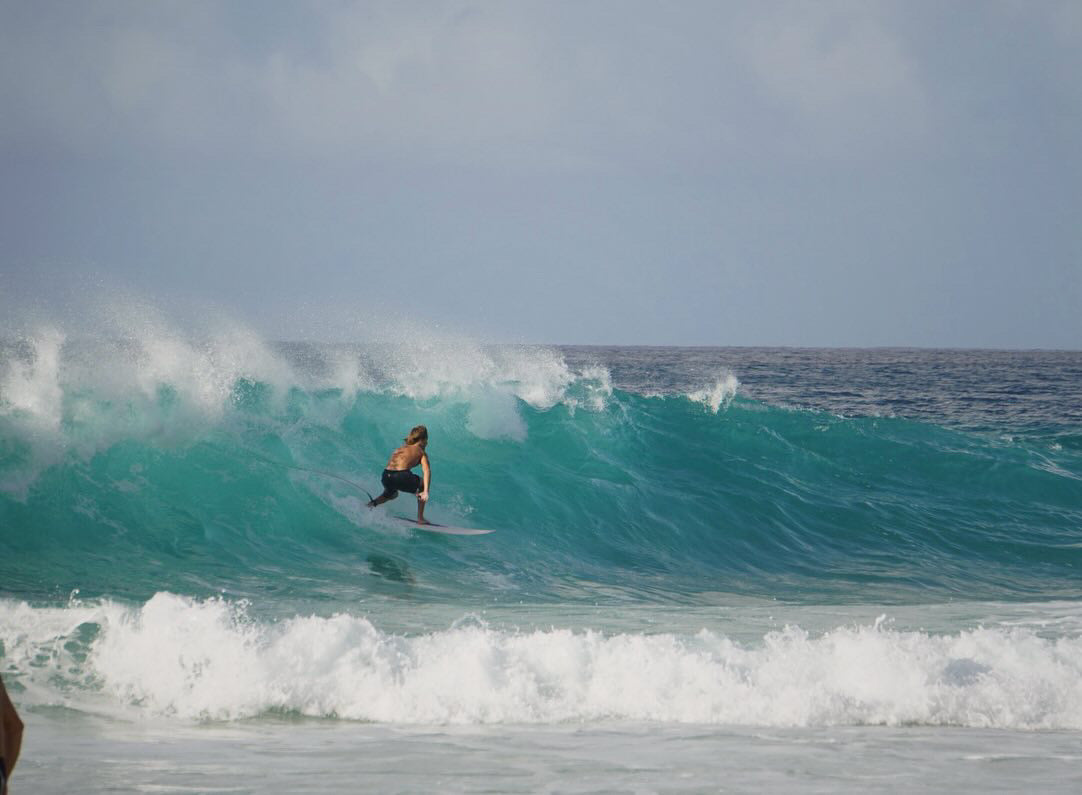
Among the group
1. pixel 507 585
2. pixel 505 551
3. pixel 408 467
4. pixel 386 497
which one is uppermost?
pixel 408 467

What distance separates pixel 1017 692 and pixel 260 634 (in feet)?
16.9

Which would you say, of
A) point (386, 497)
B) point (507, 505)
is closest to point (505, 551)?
point (386, 497)

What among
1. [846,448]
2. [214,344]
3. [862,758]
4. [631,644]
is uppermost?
[214,344]

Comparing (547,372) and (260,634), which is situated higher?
(547,372)

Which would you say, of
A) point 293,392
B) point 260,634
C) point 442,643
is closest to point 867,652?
point 442,643

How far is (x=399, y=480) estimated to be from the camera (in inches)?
430

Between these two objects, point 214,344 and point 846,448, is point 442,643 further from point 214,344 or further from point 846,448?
point 846,448

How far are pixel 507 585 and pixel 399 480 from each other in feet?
6.19

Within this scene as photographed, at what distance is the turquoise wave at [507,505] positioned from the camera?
32.9 feet

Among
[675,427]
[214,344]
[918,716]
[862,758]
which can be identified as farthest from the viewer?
[675,427]

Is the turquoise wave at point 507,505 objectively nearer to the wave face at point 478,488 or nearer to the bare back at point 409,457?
the wave face at point 478,488

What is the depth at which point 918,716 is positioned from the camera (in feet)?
20.0

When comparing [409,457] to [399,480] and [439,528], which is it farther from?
[439,528]

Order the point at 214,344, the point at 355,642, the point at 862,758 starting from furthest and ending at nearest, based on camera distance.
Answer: the point at 214,344 < the point at 355,642 < the point at 862,758
